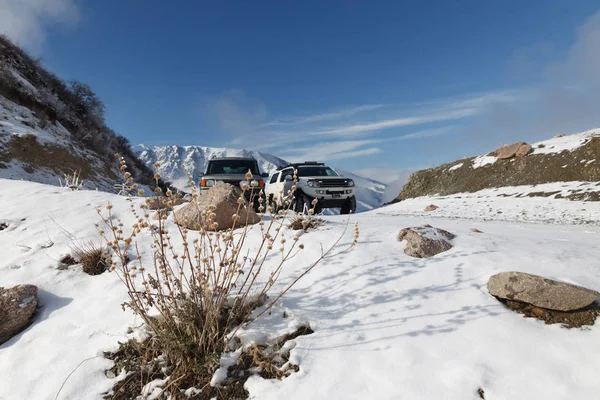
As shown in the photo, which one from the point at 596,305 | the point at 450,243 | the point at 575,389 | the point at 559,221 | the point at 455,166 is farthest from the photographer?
the point at 455,166

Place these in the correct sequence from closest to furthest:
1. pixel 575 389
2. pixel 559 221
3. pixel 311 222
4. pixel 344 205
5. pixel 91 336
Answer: pixel 575 389
pixel 91 336
pixel 311 222
pixel 559 221
pixel 344 205

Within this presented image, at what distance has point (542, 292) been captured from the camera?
261 cm

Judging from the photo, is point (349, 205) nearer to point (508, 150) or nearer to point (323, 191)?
point (323, 191)

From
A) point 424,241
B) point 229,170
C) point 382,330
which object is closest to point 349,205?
point 229,170

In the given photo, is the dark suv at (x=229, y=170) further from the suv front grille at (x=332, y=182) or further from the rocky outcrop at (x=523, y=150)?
the rocky outcrop at (x=523, y=150)

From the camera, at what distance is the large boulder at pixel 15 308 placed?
2.96 m

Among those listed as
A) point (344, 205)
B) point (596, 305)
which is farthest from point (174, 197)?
point (344, 205)

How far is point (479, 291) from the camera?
2904mm

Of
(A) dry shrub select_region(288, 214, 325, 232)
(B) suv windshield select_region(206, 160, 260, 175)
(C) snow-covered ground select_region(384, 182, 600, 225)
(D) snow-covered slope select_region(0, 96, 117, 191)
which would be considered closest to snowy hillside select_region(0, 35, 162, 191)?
(D) snow-covered slope select_region(0, 96, 117, 191)

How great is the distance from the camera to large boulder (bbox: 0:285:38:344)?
296 cm

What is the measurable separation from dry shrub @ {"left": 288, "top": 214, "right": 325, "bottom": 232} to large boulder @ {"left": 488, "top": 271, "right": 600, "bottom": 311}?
2.44 meters

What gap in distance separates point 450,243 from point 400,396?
2.42 m

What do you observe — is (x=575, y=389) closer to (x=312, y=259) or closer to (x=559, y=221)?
(x=312, y=259)

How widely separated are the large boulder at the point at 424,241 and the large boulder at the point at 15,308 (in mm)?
4047
